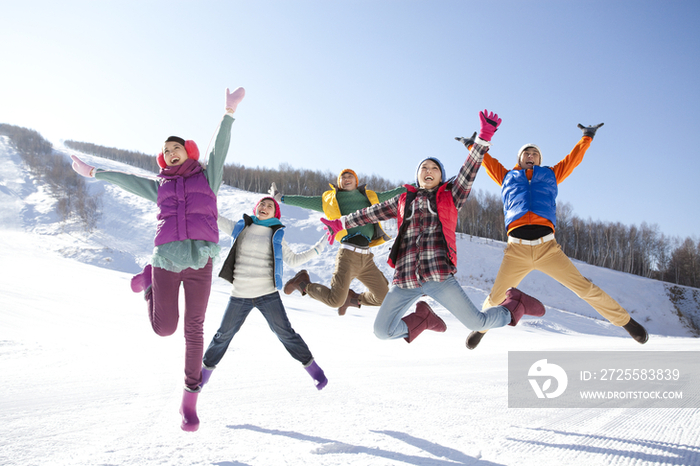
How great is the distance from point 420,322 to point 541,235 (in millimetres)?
1659

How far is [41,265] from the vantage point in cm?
1515

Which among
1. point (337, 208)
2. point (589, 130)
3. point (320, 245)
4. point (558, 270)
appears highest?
point (589, 130)

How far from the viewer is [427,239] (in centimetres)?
369

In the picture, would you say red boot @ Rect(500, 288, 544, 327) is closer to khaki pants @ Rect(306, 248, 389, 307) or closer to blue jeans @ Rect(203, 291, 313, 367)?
khaki pants @ Rect(306, 248, 389, 307)

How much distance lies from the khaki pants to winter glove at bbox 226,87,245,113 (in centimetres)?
242

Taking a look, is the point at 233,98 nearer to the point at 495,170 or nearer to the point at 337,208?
the point at 337,208

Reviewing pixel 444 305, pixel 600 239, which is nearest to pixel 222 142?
pixel 444 305

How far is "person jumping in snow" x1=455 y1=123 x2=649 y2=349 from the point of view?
406 cm

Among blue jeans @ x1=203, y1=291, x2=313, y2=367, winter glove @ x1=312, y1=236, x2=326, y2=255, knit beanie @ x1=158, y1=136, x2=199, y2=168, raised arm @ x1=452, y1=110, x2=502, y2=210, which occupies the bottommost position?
blue jeans @ x1=203, y1=291, x2=313, y2=367

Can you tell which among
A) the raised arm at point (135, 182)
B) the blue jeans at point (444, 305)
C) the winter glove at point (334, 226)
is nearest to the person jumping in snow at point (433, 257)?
the blue jeans at point (444, 305)

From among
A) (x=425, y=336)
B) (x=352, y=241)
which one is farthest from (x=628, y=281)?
(x=352, y=241)

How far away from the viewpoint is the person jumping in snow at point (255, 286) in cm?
350
